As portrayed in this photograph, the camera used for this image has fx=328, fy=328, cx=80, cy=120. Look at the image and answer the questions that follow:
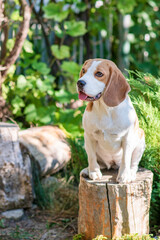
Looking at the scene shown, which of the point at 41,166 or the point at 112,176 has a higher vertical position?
the point at 112,176

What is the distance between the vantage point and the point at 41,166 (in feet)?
10.5

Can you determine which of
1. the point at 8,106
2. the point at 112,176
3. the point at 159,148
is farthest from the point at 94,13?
the point at 112,176

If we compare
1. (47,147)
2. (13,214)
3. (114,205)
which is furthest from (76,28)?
(114,205)

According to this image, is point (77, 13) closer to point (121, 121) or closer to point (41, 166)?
point (41, 166)

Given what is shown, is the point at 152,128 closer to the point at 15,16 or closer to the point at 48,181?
the point at 48,181

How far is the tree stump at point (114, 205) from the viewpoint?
2096mm

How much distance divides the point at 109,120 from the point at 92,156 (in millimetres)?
289

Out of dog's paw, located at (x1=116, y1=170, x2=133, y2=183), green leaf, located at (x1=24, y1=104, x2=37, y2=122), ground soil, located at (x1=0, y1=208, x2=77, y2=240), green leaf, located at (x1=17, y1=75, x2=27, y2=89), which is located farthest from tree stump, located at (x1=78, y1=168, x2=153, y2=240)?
green leaf, located at (x1=17, y1=75, x2=27, y2=89)

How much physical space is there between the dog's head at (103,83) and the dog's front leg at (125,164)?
297mm

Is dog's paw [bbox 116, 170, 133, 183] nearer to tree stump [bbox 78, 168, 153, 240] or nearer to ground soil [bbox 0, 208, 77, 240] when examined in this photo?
tree stump [bbox 78, 168, 153, 240]

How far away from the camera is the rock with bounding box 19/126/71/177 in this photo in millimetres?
3221

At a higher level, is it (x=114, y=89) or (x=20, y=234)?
(x=114, y=89)

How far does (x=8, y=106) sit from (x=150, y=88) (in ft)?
6.48

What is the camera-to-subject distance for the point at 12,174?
9.46 feet
